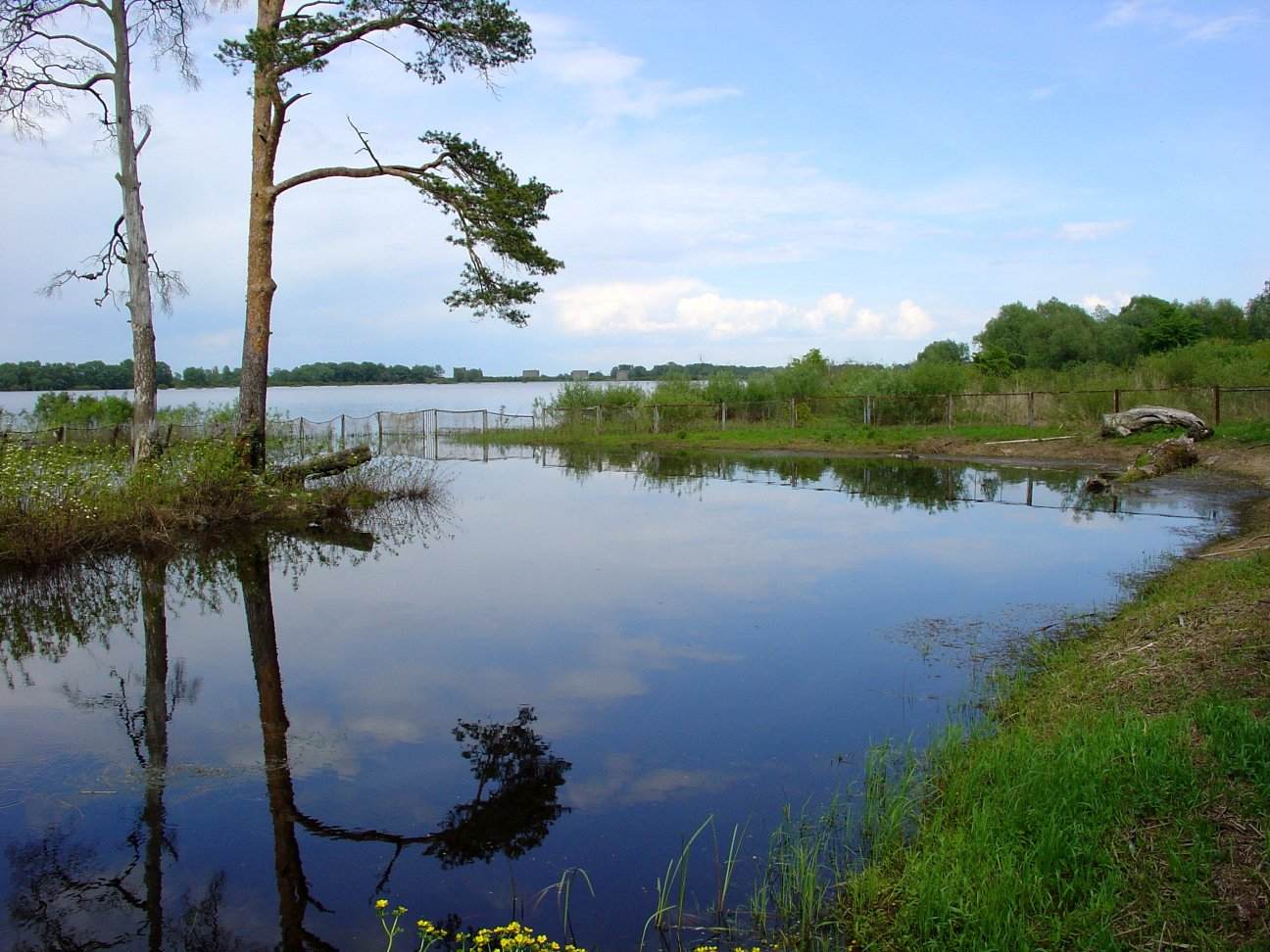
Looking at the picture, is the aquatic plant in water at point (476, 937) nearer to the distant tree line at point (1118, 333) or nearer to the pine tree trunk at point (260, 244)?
the pine tree trunk at point (260, 244)

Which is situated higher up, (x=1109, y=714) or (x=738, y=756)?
(x=1109, y=714)

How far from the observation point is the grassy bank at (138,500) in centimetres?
1224

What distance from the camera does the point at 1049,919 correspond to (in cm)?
386

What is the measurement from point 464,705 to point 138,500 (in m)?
8.93

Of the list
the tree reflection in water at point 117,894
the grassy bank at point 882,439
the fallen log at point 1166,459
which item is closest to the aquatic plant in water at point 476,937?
the tree reflection in water at point 117,894

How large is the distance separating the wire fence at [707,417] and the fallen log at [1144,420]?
132 centimetres

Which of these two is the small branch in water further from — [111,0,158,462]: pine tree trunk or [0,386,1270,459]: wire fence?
[111,0,158,462]: pine tree trunk

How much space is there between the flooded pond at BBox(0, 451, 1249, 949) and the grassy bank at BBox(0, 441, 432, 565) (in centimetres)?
79

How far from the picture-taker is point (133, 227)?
1744 cm

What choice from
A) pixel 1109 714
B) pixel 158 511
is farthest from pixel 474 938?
pixel 158 511

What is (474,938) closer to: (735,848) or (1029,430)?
(735,848)

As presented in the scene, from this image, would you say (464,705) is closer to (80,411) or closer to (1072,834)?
(1072,834)

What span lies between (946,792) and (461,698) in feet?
12.3

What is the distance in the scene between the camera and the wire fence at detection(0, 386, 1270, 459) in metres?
25.5
